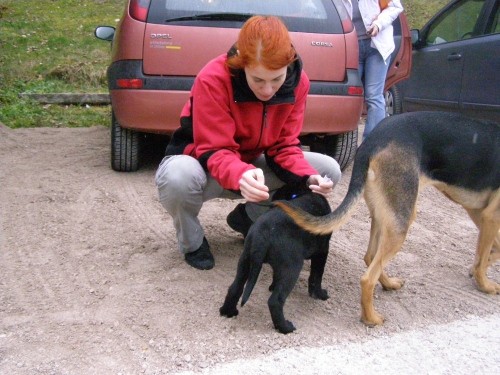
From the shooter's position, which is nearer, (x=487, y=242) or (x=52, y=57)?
(x=487, y=242)

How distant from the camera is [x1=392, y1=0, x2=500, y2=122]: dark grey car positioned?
7051 mm

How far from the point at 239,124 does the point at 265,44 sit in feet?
2.08

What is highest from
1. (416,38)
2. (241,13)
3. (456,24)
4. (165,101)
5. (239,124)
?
(241,13)

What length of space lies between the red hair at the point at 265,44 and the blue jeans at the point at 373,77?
3.54 m

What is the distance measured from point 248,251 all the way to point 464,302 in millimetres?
1452

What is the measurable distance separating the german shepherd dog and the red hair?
713mm

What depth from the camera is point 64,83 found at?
36.2 ft

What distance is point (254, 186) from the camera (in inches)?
126

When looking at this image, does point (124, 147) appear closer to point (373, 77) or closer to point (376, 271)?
point (373, 77)

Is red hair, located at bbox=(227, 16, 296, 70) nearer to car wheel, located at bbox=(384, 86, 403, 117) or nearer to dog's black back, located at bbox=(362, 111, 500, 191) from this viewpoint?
dog's black back, located at bbox=(362, 111, 500, 191)

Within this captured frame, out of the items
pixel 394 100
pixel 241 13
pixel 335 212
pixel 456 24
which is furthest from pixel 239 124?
pixel 394 100

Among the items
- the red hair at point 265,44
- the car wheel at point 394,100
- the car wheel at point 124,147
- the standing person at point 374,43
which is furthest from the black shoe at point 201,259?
the car wheel at point 394,100

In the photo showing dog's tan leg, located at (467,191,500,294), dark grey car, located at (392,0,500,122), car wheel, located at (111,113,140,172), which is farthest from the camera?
dark grey car, located at (392,0,500,122)

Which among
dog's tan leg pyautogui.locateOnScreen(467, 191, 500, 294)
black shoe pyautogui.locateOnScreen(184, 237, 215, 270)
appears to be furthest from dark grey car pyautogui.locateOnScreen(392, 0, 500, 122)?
black shoe pyautogui.locateOnScreen(184, 237, 215, 270)
